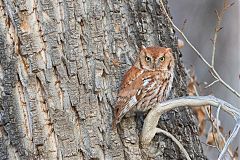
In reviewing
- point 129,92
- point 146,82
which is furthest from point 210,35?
point 129,92

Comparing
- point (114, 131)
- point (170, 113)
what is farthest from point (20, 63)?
point (170, 113)

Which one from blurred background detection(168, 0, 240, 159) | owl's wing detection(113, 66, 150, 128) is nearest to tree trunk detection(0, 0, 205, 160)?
owl's wing detection(113, 66, 150, 128)

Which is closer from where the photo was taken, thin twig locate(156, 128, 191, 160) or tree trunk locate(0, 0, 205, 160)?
tree trunk locate(0, 0, 205, 160)

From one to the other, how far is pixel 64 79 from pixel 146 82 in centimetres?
48

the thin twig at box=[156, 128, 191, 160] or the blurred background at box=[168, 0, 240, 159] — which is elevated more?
the blurred background at box=[168, 0, 240, 159]

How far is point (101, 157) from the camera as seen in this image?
358 centimetres

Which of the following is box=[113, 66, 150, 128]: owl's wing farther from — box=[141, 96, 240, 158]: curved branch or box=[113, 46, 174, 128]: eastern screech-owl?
box=[141, 96, 240, 158]: curved branch

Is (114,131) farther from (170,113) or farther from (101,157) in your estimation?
(170,113)

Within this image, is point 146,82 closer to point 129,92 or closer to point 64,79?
point 129,92

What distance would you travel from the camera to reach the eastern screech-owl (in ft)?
11.8

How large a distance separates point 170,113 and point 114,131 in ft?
1.33

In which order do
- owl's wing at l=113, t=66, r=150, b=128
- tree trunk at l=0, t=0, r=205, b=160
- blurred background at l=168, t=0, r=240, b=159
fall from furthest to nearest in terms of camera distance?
blurred background at l=168, t=0, r=240, b=159 → owl's wing at l=113, t=66, r=150, b=128 → tree trunk at l=0, t=0, r=205, b=160

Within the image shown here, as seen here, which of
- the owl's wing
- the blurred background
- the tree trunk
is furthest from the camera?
the blurred background

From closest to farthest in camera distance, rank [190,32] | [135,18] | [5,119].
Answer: [5,119] < [135,18] < [190,32]
